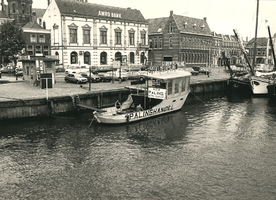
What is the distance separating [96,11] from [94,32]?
16.5 ft

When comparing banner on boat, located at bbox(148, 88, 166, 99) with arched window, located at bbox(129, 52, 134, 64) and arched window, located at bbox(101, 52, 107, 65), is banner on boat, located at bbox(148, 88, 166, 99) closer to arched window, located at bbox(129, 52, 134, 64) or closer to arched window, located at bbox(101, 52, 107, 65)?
arched window, located at bbox(101, 52, 107, 65)

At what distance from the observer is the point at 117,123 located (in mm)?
25578

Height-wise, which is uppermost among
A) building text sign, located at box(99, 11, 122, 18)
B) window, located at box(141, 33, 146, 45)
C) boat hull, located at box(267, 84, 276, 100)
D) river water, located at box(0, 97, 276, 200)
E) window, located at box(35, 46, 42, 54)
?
building text sign, located at box(99, 11, 122, 18)

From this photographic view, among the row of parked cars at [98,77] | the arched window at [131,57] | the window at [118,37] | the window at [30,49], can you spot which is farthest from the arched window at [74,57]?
the row of parked cars at [98,77]

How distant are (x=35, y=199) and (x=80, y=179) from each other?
2.65m

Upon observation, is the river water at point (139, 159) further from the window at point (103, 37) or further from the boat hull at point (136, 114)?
the window at point (103, 37)

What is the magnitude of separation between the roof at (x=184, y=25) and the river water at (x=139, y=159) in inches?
2187

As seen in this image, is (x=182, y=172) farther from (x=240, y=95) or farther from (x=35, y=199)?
(x=240, y=95)

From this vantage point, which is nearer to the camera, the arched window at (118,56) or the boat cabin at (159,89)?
the boat cabin at (159,89)

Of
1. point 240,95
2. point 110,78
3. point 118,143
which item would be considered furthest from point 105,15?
point 118,143

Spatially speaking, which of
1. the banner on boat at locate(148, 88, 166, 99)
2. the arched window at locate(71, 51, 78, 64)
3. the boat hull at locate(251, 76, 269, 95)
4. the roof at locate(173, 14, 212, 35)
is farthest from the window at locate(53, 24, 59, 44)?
the boat hull at locate(251, 76, 269, 95)

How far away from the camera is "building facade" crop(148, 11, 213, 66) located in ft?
255

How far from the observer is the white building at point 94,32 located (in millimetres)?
58406

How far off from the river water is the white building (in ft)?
112
